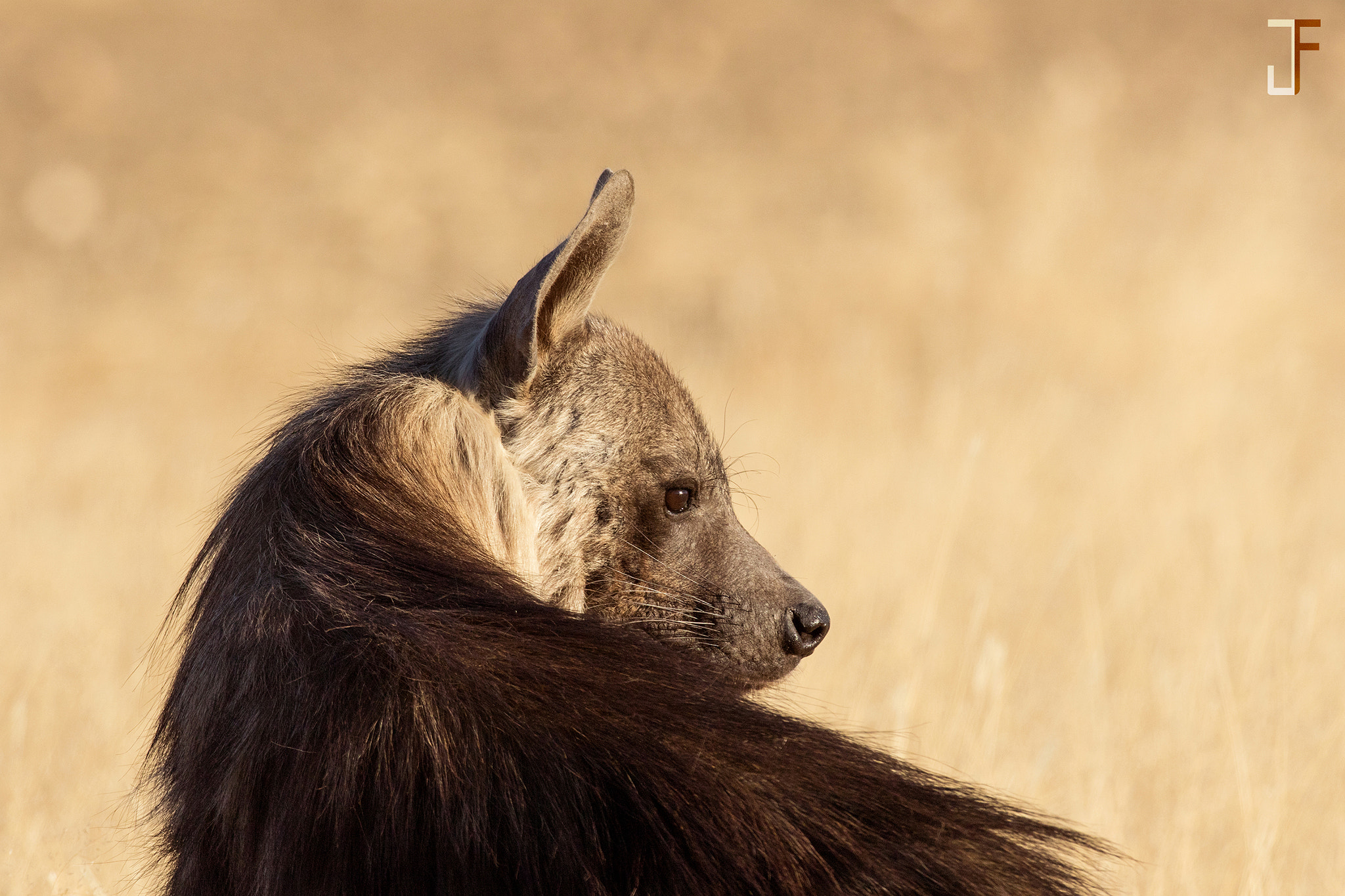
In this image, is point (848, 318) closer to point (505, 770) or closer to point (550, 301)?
point (550, 301)

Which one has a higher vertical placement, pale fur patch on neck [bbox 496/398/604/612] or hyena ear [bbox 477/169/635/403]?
hyena ear [bbox 477/169/635/403]

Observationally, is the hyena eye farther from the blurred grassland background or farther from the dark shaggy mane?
the blurred grassland background

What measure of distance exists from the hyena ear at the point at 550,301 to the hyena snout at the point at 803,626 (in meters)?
0.86

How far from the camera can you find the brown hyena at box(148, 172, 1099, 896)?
1.71 m

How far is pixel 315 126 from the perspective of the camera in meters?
→ 17.1

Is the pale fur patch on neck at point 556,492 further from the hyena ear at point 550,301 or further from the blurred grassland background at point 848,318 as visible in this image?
the blurred grassland background at point 848,318

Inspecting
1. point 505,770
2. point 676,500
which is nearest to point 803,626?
point 676,500

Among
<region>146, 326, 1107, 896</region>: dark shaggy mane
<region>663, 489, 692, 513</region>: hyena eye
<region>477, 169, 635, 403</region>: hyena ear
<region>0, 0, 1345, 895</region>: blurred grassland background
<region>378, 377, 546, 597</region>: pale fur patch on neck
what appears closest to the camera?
<region>146, 326, 1107, 896</region>: dark shaggy mane

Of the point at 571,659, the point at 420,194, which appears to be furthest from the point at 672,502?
the point at 420,194

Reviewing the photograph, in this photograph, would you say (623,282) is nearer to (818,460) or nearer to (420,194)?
(420,194)

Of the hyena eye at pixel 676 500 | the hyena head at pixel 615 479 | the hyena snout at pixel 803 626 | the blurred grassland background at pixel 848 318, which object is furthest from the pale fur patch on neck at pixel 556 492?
the blurred grassland background at pixel 848 318

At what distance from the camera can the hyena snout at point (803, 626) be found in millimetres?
3156

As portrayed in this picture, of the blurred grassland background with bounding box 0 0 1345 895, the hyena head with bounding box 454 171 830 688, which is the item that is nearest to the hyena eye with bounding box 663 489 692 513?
the hyena head with bounding box 454 171 830 688

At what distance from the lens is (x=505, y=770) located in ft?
5.81
